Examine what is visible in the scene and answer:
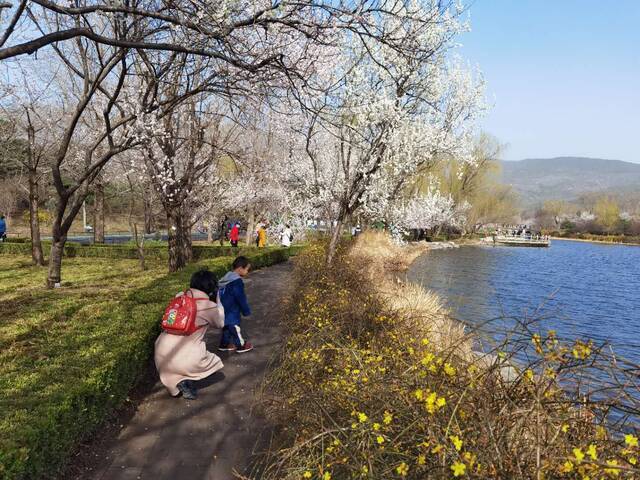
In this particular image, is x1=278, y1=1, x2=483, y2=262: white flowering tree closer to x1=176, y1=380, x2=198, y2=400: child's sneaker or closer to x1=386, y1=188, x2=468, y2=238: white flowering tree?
Answer: x1=386, y1=188, x2=468, y2=238: white flowering tree

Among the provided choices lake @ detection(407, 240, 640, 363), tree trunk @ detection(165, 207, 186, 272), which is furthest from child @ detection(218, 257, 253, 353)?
tree trunk @ detection(165, 207, 186, 272)

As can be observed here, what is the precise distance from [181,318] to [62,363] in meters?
1.14

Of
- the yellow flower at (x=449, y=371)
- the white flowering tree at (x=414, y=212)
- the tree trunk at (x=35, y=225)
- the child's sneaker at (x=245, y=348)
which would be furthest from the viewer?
the white flowering tree at (x=414, y=212)

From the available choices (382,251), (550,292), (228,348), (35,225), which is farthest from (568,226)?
(228,348)

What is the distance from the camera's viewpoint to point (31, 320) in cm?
603

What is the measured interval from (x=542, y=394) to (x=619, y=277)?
1210 inches

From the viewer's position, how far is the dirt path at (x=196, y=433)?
11.6ft

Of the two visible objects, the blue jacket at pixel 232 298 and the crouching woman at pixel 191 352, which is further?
the blue jacket at pixel 232 298

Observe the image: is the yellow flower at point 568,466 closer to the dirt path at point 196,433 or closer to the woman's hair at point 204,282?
the dirt path at point 196,433

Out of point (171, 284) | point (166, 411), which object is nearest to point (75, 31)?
point (166, 411)

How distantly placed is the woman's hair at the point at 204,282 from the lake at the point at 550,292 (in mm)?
4391

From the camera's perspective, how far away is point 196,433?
4.13 m

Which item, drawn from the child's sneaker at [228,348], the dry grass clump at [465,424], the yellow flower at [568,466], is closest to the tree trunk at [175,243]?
the child's sneaker at [228,348]

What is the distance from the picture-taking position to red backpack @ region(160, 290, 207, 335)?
4.62 m
